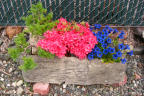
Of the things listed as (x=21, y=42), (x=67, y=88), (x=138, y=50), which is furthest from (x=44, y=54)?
(x=138, y=50)

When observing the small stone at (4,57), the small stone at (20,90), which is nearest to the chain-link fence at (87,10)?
the small stone at (4,57)

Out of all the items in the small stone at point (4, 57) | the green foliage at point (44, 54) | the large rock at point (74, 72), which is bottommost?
the large rock at point (74, 72)

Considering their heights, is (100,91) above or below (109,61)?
below

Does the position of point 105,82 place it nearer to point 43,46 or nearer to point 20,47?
point 43,46

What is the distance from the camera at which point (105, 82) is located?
2.64m

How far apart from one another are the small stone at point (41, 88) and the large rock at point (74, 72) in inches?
2.8

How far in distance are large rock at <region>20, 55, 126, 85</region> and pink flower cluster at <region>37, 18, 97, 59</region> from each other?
0.67ft

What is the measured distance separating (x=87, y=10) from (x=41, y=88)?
5.53 ft

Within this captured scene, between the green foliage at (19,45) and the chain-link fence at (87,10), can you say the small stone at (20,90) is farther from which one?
the chain-link fence at (87,10)

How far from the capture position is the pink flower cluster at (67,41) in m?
2.24

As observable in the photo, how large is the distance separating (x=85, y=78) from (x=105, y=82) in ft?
1.17

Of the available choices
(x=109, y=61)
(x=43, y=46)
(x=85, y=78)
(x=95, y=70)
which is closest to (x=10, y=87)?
(x=43, y=46)

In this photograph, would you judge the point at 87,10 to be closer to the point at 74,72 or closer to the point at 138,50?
the point at 74,72

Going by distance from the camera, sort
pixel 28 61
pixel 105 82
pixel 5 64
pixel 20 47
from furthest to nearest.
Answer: pixel 5 64 → pixel 105 82 → pixel 20 47 → pixel 28 61
